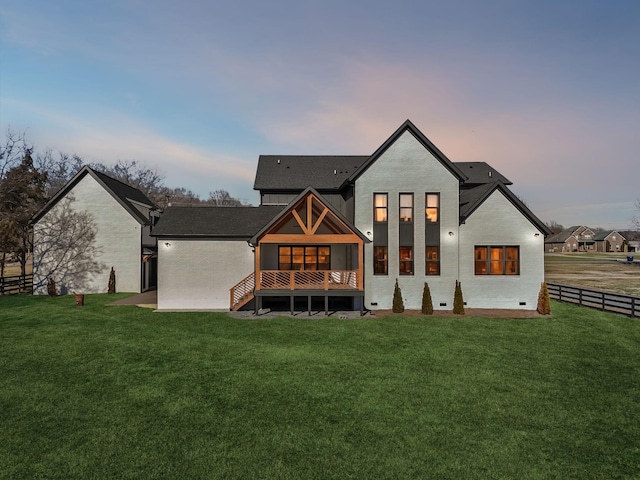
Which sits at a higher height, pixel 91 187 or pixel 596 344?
pixel 91 187

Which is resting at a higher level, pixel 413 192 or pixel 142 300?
pixel 413 192

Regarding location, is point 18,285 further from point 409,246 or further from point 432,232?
point 432,232

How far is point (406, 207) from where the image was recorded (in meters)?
20.4

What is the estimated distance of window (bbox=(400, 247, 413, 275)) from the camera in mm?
20266

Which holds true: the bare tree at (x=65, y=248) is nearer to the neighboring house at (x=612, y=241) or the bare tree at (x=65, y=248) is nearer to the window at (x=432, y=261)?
the window at (x=432, y=261)

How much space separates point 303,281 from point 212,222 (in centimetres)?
720

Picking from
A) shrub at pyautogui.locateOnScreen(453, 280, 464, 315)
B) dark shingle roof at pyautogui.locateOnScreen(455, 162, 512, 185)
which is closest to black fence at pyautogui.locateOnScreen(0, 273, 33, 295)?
shrub at pyautogui.locateOnScreen(453, 280, 464, 315)

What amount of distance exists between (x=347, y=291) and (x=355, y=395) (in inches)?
379

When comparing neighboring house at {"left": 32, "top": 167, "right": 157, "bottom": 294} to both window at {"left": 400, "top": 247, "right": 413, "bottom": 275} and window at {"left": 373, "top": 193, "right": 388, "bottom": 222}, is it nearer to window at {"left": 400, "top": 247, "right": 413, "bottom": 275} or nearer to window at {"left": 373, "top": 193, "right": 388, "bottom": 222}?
window at {"left": 373, "top": 193, "right": 388, "bottom": 222}

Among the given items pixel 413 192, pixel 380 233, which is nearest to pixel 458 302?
pixel 380 233

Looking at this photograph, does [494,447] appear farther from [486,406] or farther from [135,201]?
[135,201]

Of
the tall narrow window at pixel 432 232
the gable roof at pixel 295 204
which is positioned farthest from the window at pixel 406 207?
the gable roof at pixel 295 204

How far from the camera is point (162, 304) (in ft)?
65.4

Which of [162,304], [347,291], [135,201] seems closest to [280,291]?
[347,291]
